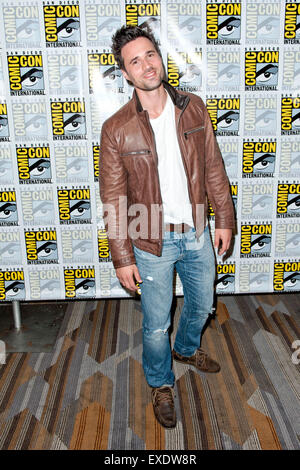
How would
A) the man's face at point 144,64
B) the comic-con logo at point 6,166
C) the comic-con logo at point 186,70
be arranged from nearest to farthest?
the man's face at point 144,64, the comic-con logo at point 186,70, the comic-con logo at point 6,166

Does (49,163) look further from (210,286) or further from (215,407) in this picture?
(215,407)

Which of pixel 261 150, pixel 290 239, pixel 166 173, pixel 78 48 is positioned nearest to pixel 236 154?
pixel 261 150

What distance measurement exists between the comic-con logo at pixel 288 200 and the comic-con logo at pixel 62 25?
1655mm

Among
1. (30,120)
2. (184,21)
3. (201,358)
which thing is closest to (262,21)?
(184,21)

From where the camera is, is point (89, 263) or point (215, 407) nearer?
point (215, 407)

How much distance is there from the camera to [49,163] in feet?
9.63

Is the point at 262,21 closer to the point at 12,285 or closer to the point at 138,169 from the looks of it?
the point at 138,169

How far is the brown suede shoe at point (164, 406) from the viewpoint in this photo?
2.26 meters

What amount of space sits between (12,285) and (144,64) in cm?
190

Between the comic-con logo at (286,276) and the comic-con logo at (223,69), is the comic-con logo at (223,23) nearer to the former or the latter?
the comic-con logo at (223,69)

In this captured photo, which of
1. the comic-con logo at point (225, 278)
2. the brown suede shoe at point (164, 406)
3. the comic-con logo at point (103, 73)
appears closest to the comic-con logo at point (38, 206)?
the comic-con logo at point (103, 73)
